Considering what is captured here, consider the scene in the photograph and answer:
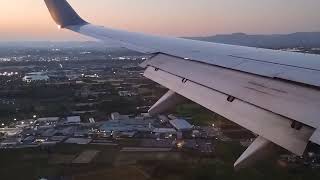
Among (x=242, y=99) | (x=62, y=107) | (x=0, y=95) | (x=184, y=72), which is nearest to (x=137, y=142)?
(x=62, y=107)

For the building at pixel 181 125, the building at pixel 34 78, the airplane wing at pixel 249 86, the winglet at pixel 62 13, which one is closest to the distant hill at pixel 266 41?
the building at pixel 34 78

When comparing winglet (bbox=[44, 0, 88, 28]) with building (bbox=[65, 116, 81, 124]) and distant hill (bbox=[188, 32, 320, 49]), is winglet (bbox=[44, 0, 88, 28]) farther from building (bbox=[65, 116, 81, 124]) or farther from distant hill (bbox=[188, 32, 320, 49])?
distant hill (bbox=[188, 32, 320, 49])

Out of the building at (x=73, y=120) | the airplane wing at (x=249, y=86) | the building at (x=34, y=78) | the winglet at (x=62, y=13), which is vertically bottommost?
the building at (x=34, y=78)

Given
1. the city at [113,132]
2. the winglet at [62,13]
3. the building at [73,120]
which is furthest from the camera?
the building at [73,120]

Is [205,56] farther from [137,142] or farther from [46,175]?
[137,142]

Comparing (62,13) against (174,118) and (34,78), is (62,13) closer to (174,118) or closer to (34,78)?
(174,118)

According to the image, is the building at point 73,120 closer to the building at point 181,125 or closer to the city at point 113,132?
the city at point 113,132
